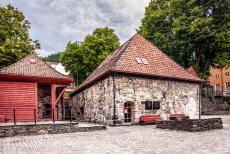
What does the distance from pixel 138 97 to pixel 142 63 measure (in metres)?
2.75

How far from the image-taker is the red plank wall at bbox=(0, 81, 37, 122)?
52.5 feet

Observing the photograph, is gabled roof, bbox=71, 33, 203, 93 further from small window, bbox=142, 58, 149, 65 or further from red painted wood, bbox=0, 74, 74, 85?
red painted wood, bbox=0, 74, 74, 85

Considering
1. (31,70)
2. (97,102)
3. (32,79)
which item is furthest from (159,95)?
(31,70)

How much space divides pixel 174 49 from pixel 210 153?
25.0m

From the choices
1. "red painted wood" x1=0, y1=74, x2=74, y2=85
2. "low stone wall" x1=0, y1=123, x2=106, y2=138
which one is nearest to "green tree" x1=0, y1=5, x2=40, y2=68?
"red painted wood" x1=0, y1=74, x2=74, y2=85

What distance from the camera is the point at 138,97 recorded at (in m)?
17.1

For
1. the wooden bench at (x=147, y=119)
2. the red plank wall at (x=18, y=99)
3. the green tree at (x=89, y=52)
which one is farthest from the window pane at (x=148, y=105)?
the green tree at (x=89, y=52)

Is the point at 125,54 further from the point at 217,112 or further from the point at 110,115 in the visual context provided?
the point at 217,112

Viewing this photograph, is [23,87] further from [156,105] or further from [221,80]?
[221,80]

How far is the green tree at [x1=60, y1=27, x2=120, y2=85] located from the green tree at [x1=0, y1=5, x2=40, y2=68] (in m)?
7.86

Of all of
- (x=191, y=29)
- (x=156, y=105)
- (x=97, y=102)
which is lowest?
(x=156, y=105)

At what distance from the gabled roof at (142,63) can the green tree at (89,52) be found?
13.5m

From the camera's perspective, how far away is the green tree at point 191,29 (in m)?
27.2

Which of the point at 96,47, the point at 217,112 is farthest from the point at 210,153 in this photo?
the point at 96,47
